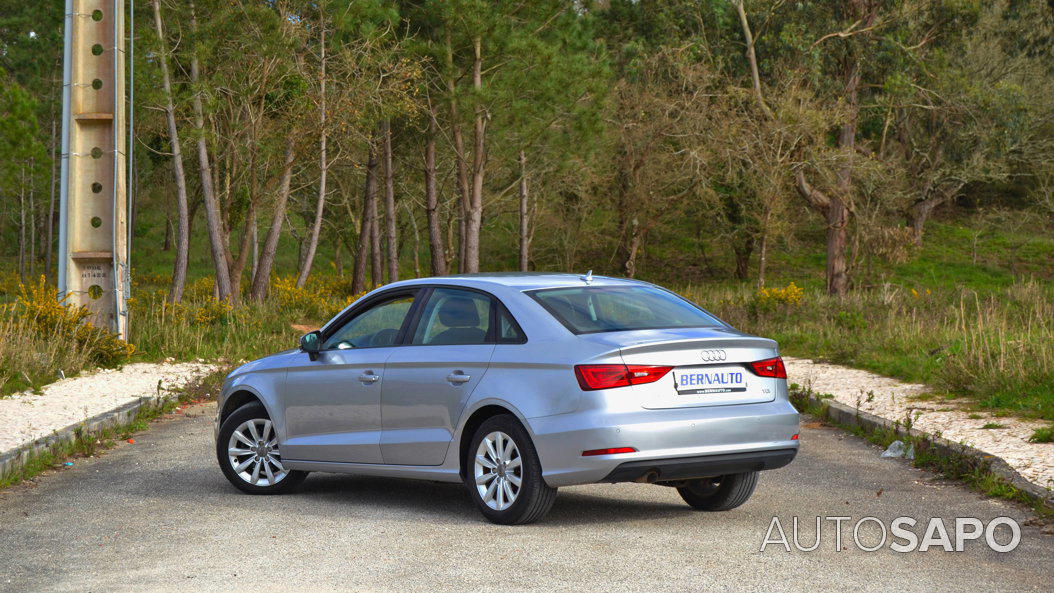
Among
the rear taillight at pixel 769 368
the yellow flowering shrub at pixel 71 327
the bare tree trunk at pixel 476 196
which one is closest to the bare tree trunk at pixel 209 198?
the bare tree trunk at pixel 476 196

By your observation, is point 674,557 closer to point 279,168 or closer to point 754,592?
point 754,592

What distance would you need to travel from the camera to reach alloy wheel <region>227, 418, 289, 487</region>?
9039mm

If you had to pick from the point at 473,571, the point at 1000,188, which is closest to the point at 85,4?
the point at 473,571

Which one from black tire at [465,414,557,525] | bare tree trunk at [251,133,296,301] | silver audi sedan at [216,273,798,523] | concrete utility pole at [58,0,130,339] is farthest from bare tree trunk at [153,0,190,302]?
black tire at [465,414,557,525]

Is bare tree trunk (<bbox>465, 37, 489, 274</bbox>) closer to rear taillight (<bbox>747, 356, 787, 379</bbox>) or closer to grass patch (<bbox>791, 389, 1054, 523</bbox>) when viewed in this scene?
grass patch (<bbox>791, 389, 1054, 523</bbox>)

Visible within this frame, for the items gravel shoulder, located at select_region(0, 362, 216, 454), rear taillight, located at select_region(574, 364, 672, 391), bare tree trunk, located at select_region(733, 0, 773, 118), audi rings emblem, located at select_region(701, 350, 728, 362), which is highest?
bare tree trunk, located at select_region(733, 0, 773, 118)

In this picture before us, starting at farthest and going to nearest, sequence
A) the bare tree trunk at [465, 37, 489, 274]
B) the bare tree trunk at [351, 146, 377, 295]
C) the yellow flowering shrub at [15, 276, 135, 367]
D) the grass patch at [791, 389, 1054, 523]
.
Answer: the bare tree trunk at [351, 146, 377, 295]
the bare tree trunk at [465, 37, 489, 274]
the yellow flowering shrub at [15, 276, 135, 367]
the grass patch at [791, 389, 1054, 523]

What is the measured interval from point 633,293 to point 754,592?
2691 mm

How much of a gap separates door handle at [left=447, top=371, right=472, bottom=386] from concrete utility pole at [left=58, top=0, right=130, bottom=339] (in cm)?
1193

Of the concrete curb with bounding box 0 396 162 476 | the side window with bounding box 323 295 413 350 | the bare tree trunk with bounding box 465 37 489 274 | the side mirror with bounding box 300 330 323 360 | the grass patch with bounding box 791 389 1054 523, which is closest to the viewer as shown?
the grass patch with bounding box 791 389 1054 523

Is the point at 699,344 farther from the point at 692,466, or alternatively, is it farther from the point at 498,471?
the point at 498,471

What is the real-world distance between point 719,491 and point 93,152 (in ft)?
43.6

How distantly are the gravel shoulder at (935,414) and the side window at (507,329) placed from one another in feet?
12.2

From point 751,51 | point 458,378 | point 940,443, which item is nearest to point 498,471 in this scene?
point 458,378
